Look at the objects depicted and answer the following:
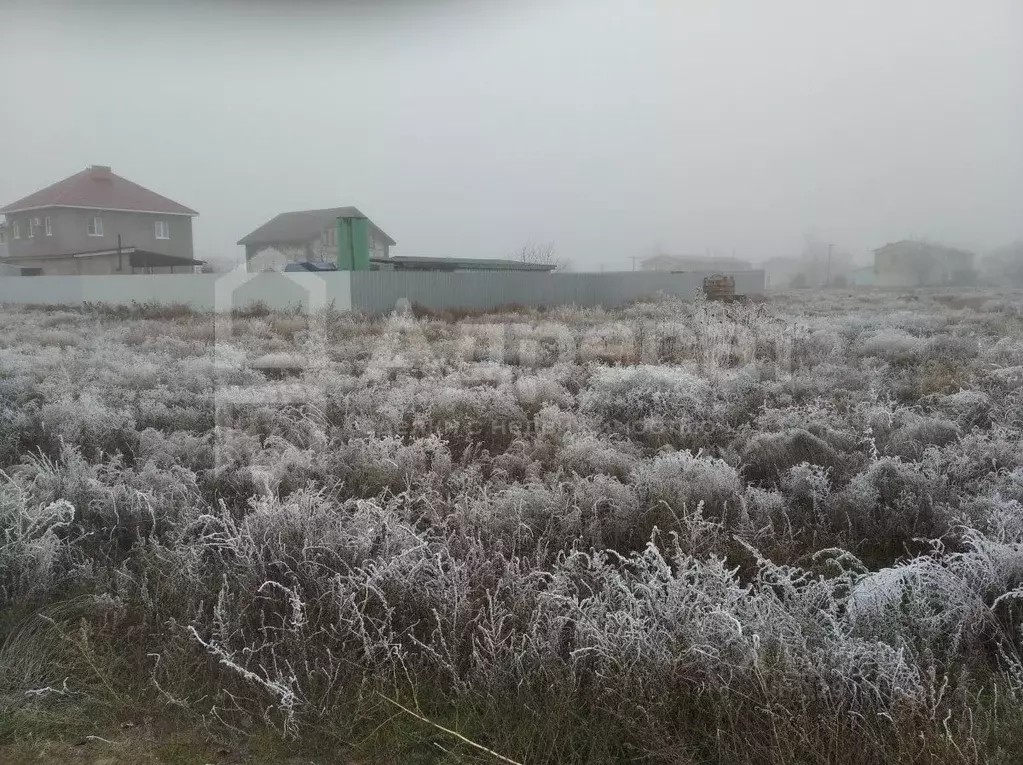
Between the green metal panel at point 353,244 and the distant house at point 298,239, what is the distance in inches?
1.1

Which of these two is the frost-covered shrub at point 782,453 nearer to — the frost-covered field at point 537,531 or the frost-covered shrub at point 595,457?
the frost-covered field at point 537,531

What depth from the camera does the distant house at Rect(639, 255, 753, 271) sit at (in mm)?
3177

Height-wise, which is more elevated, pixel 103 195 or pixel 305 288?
pixel 103 195

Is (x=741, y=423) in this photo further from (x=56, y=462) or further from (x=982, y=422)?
(x=56, y=462)

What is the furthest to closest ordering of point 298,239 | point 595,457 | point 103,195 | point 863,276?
1. point 298,239
2. point 103,195
3. point 863,276
4. point 595,457

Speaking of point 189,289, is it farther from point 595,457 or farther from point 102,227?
point 595,457

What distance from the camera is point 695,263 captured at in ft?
10.7

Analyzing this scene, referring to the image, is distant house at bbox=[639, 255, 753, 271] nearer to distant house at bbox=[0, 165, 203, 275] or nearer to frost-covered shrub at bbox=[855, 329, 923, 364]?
frost-covered shrub at bbox=[855, 329, 923, 364]

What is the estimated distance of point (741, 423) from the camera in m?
3.22

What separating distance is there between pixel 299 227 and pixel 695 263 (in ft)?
6.56

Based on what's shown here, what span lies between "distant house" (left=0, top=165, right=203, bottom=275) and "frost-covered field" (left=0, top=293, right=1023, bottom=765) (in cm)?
41

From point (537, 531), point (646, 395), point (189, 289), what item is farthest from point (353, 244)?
point (537, 531)

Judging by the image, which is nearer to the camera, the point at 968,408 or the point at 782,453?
the point at 782,453

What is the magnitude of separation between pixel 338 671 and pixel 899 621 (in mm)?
1390
